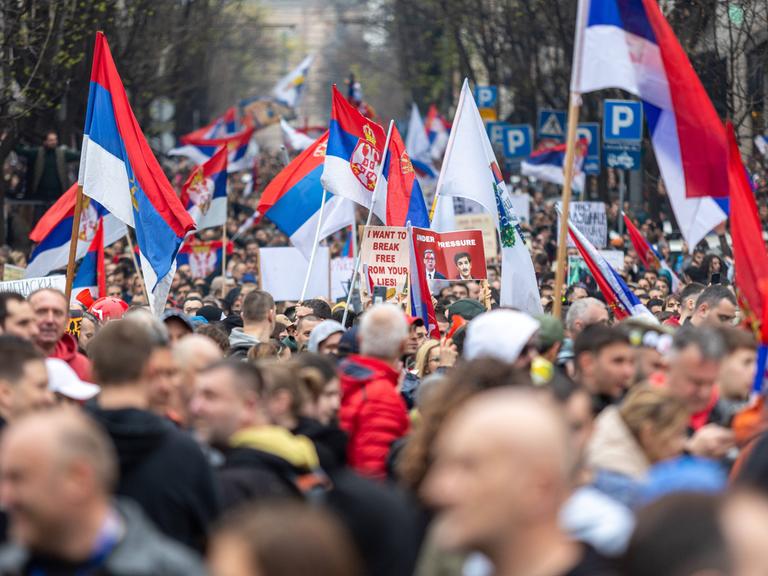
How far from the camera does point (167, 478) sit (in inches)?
202

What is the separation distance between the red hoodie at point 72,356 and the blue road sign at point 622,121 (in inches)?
563

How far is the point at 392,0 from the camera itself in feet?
201

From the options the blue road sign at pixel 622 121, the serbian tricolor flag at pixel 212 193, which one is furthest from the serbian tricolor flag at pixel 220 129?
the serbian tricolor flag at pixel 212 193

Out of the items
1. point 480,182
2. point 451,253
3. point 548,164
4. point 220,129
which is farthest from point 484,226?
point 220,129

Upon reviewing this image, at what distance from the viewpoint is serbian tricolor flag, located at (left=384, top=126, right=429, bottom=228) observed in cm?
1231

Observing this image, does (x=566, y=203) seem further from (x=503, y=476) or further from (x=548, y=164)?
(x=548, y=164)

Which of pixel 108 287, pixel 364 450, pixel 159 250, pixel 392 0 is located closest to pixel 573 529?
pixel 364 450

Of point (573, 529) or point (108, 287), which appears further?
point (108, 287)

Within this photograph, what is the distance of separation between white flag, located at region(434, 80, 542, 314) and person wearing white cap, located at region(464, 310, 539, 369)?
434 cm

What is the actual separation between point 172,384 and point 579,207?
14.5 meters

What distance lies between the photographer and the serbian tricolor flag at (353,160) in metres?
12.6

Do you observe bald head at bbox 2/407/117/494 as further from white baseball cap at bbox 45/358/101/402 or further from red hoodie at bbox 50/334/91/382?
red hoodie at bbox 50/334/91/382

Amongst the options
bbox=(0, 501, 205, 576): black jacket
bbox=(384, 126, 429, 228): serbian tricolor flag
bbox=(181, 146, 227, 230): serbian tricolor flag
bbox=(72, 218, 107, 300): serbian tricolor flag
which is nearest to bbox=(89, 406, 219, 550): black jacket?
bbox=(0, 501, 205, 576): black jacket

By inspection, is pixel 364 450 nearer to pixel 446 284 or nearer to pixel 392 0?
pixel 446 284
